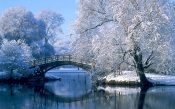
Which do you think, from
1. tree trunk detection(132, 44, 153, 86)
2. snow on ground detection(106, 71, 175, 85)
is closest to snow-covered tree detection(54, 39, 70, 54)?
snow on ground detection(106, 71, 175, 85)

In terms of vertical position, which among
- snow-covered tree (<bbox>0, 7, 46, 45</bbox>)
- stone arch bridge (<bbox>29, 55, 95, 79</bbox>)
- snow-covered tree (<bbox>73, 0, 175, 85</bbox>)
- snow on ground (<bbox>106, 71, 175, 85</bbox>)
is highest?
snow-covered tree (<bbox>0, 7, 46, 45</bbox>)

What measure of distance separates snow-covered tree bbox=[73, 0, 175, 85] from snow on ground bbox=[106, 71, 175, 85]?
2.84ft

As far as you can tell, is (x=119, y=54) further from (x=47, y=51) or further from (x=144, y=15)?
(x=47, y=51)

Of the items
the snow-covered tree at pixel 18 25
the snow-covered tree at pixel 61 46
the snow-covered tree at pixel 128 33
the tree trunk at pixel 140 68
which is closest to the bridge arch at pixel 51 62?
the snow-covered tree at pixel 18 25

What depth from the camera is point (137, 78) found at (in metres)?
36.4

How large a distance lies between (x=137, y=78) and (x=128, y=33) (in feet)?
19.8

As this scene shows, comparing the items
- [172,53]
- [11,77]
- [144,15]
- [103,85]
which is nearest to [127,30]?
[144,15]

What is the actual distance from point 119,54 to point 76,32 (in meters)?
5.94

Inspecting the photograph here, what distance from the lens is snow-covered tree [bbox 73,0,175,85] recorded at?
31.3 m

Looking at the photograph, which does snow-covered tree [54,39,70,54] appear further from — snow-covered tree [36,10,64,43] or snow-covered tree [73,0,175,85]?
snow-covered tree [73,0,175,85]

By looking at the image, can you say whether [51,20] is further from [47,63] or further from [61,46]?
[61,46]

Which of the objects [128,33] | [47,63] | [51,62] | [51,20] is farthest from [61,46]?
[128,33]

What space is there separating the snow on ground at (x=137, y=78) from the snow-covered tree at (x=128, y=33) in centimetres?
86

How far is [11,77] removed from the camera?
46281 millimetres
